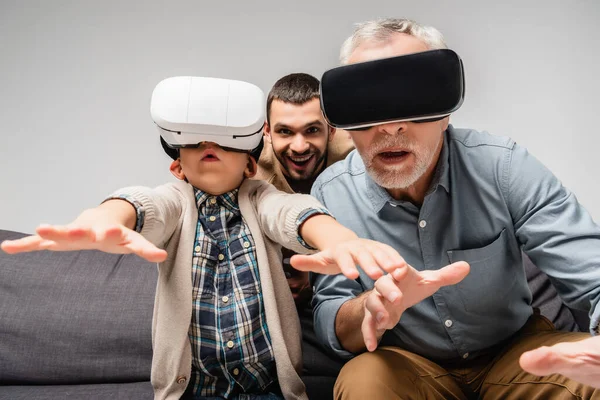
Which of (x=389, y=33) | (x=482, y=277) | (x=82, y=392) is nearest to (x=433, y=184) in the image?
(x=482, y=277)

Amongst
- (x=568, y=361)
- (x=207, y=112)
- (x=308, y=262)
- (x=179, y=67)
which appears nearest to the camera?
(x=568, y=361)

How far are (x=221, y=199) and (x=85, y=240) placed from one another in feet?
1.45

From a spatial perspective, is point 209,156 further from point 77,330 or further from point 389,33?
point 77,330

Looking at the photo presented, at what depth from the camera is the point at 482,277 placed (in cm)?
126

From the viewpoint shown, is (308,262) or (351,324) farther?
(351,324)

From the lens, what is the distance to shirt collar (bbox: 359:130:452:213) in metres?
1.27

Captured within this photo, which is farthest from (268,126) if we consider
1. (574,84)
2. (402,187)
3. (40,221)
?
(574,84)

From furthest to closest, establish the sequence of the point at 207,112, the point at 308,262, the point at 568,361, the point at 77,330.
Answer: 1. the point at 77,330
2. the point at 207,112
3. the point at 308,262
4. the point at 568,361

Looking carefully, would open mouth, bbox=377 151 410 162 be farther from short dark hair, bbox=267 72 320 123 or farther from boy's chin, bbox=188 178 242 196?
short dark hair, bbox=267 72 320 123

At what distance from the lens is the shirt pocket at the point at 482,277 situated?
1.25 meters

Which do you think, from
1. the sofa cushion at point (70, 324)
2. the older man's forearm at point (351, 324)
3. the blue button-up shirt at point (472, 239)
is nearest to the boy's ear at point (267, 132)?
the sofa cushion at point (70, 324)

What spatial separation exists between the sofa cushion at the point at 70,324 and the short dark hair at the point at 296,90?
0.75 meters

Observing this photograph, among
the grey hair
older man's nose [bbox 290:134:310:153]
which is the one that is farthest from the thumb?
older man's nose [bbox 290:134:310:153]

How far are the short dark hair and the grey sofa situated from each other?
0.75 meters
